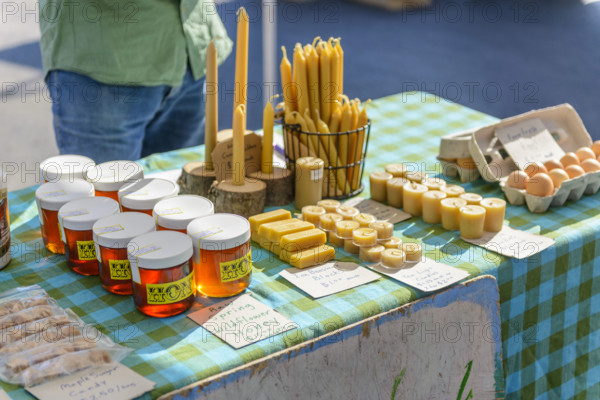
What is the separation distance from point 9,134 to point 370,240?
3055mm

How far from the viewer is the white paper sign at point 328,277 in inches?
44.8

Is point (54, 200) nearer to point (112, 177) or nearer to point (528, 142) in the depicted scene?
point (112, 177)

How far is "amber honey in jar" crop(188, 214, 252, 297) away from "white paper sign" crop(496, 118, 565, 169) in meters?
0.76

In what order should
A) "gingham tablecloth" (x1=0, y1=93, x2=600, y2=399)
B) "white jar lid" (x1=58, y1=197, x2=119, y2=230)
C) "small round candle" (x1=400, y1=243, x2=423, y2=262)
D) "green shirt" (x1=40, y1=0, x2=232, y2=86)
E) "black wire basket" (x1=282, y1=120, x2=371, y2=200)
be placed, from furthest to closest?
1. "green shirt" (x1=40, y1=0, x2=232, y2=86)
2. "black wire basket" (x1=282, y1=120, x2=371, y2=200)
3. "small round candle" (x1=400, y1=243, x2=423, y2=262)
4. "white jar lid" (x1=58, y1=197, x2=119, y2=230)
5. "gingham tablecloth" (x1=0, y1=93, x2=600, y2=399)

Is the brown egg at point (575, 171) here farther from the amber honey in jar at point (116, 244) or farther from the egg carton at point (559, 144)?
the amber honey in jar at point (116, 244)

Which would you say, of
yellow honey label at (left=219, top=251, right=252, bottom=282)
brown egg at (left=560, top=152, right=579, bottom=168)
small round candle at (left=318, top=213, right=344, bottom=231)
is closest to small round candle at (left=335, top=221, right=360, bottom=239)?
small round candle at (left=318, top=213, right=344, bottom=231)

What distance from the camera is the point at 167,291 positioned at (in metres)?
1.02

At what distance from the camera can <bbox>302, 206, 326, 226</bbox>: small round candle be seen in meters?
1.33

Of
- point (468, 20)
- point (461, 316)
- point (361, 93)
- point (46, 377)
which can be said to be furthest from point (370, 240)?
point (468, 20)

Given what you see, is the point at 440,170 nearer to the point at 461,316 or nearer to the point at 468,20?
the point at 461,316

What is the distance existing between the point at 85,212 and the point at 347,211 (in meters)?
0.50

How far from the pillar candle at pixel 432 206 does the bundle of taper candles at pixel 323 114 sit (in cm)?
18

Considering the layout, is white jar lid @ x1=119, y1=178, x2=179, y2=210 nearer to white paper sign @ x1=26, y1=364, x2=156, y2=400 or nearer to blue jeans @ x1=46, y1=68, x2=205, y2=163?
white paper sign @ x1=26, y1=364, x2=156, y2=400

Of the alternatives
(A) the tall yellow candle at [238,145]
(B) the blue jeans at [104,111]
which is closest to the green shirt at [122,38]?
(B) the blue jeans at [104,111]
